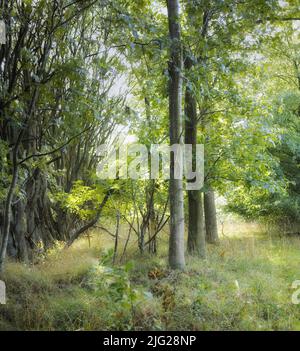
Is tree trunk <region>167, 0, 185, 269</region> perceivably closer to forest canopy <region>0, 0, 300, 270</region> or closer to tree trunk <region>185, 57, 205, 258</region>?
forest canopy <region>0, 0, 300, 270</region>

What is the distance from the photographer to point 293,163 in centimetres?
1071

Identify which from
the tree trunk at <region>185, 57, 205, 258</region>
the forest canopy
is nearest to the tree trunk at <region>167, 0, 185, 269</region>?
the forest canopy

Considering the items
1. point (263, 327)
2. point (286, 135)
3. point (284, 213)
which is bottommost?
point (263, 327)

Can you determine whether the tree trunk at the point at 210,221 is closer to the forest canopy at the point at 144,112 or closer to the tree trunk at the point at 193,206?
the forest canopy at the point at 144,112

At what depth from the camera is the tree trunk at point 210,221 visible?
10.3 meters

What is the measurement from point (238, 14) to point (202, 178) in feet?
11.3

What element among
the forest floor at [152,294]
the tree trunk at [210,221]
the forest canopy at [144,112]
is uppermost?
the forest canopy at [144,112]

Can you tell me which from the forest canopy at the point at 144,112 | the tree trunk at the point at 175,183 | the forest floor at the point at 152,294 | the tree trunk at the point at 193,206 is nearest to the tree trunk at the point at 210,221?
the forest canopy at the point at 144,112

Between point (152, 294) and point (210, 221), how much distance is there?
220 inches

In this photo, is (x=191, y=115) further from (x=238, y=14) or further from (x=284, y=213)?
(x=284, y=213)

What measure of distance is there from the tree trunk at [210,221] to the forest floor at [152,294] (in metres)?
2.02

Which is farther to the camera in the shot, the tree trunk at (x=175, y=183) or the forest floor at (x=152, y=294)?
the tree trunk at (x=175, y=183)

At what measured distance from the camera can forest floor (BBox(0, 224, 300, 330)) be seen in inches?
171
